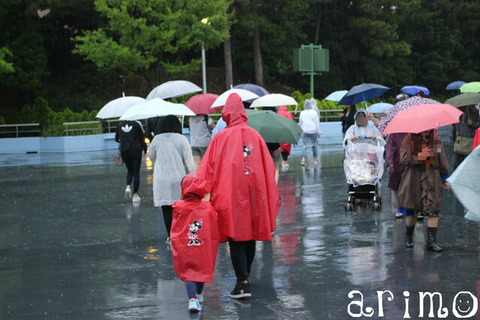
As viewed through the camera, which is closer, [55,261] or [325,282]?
[325,282]

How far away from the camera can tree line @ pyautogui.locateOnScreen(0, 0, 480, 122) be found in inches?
1359

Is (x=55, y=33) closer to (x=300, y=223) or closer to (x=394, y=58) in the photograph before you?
(x=394, y=58)

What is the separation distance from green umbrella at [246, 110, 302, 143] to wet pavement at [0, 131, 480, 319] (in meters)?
1.26

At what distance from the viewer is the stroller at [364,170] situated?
12539 millimetres

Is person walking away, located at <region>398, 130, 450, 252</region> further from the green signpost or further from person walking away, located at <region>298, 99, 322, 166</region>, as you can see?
the green signpost

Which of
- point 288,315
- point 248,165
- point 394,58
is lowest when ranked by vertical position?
point 288,315

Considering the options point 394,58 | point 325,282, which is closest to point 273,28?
point 394,58

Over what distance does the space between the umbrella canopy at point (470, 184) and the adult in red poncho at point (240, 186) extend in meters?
2.39

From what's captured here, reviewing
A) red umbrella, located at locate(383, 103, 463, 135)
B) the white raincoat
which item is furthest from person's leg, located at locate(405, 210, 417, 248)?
the white raincoat

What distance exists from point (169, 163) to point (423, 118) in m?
3.11

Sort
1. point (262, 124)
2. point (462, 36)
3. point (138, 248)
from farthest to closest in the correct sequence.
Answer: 1. point (462, 36)
2. point (262, 124)
3. point (138, 248)

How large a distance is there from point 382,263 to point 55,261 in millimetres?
3784

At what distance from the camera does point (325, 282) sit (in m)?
8.02

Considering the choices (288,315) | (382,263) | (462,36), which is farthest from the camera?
(462,36)
